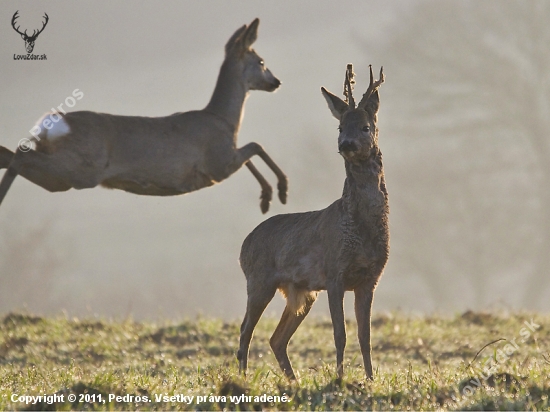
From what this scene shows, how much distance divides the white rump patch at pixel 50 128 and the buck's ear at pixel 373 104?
351cm

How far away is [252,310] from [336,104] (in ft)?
6.69

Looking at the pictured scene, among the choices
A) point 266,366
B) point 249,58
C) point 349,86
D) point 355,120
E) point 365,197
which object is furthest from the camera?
point 249,58

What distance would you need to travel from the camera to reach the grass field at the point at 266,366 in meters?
6.38

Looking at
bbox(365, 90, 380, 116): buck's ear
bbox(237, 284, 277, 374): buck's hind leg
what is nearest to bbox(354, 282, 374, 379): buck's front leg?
bbox(237, 284, 277, 374): buck's hind leg

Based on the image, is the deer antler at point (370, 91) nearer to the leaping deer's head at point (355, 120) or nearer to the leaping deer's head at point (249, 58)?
the leaping deer's head at point (355, 120)

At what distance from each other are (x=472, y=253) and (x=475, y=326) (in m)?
18.1

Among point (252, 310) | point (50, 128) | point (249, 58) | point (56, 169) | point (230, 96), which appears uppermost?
point (249, 58)

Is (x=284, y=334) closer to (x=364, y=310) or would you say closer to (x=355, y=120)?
(x=364, y=310)

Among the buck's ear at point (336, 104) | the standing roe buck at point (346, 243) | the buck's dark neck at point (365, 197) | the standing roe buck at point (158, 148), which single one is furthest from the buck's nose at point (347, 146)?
the standing roe buck at point (158, 148)

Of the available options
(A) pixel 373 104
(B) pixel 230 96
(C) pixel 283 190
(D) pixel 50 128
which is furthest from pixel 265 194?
(A) pixel 373 104

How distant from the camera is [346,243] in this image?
7.56m

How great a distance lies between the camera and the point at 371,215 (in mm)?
7621

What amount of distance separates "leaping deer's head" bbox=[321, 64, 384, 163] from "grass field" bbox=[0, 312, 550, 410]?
170cm

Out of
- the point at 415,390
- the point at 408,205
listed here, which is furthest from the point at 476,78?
the point at 415,390
